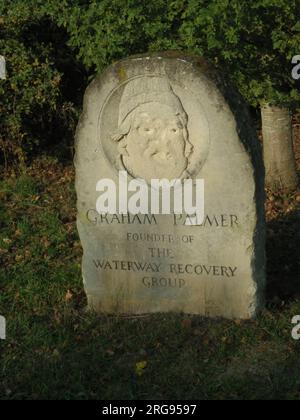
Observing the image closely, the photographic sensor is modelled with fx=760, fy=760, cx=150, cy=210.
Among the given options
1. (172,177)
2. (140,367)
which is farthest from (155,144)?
(140,367)

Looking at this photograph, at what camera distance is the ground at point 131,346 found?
4.57 metres

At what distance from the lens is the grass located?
15.0ft

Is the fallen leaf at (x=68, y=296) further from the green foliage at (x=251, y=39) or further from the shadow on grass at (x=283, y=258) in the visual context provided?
the green foliage at (x=251, y=39)

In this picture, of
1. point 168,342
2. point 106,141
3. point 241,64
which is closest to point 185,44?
point 241,64

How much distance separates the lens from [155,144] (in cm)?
509

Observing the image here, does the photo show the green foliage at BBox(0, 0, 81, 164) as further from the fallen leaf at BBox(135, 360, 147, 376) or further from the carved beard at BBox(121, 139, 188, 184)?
the fallen leaf at BBox(135, 360, 147, 376)

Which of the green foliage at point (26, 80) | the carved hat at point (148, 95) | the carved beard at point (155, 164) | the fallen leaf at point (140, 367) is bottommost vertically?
the fallen leaf at point (140, 367)

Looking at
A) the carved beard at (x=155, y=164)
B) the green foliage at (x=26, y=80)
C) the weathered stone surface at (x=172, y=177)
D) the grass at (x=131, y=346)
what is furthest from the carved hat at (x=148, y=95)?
the green foliage at (x=26, y=80)

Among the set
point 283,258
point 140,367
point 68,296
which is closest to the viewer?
point 140,367

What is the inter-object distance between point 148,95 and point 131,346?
166 centimetres

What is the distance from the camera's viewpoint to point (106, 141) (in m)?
5.16

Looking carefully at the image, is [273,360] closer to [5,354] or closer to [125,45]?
[5,354]

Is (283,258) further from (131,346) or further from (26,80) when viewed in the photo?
(26,80)

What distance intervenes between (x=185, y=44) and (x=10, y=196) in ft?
8.64
